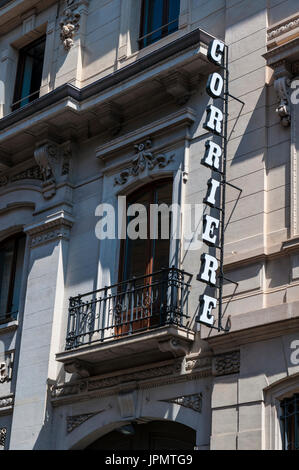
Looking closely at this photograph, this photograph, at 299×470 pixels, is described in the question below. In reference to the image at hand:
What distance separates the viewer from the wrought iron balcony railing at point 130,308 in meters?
14.9

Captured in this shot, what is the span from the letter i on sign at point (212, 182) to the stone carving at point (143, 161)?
1707 millimetres

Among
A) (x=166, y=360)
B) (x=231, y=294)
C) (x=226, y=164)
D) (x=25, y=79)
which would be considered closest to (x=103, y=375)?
(x=166, y=360)

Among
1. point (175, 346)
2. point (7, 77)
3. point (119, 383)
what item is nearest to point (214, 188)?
point (175, 346)

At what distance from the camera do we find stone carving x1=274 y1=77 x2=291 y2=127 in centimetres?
1455

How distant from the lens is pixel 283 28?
1525 centimetres

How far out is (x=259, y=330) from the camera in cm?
1341

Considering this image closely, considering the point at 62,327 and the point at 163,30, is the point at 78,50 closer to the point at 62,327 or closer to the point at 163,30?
the point at 163,30

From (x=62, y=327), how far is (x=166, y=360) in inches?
120

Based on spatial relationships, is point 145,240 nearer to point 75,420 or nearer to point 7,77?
point 75,420

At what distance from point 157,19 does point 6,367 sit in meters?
7.60

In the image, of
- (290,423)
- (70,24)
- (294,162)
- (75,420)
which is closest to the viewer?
(290,423)

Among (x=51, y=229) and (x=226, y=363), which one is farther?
(x=51, y=229)

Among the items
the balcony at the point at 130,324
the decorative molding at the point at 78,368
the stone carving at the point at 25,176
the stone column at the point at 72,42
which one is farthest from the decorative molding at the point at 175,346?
the stone column at the point at 72,42

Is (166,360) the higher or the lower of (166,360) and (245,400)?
the higher
